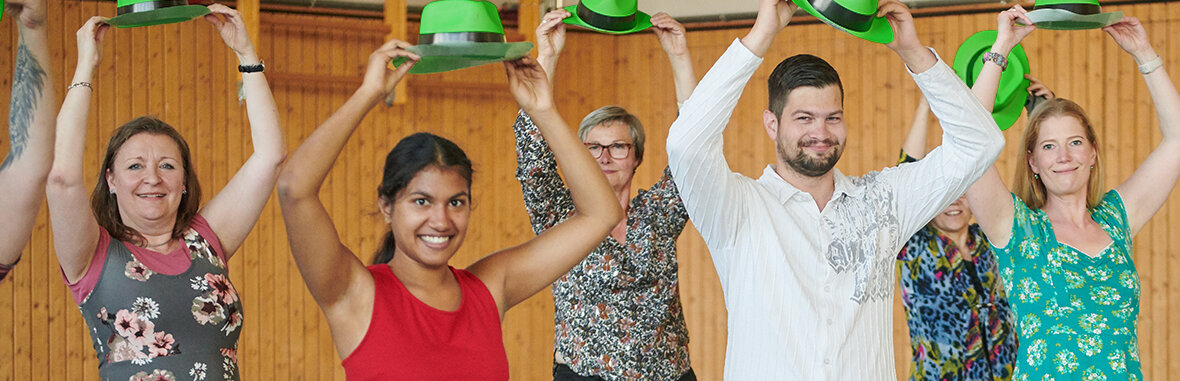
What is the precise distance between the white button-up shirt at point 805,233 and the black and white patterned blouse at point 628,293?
1.91 feet

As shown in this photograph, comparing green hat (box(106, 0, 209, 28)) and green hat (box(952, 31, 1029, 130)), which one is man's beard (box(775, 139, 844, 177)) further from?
green hat (box(106, 0, 209, 28))

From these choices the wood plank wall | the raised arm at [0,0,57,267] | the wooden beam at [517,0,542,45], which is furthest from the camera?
the wooden beam at [517,0,542,45]

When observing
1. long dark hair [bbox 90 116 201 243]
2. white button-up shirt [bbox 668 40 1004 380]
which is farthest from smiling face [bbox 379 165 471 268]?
long dark hair [bbox 90 116 201 243]

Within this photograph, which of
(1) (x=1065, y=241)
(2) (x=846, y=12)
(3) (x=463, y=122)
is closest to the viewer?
(2) (x=846, y=12)

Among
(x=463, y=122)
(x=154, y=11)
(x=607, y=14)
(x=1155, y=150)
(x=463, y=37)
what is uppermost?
(x=463, y=122)

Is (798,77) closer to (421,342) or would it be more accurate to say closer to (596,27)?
(596,27)

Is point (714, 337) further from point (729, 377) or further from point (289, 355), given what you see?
point (729, 377)

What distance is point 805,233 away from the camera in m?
2.17

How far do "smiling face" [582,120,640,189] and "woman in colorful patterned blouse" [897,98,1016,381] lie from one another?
2.83ft

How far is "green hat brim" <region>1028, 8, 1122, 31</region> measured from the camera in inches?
97.0

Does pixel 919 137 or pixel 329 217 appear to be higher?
pixel 919 137

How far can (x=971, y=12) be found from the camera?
560cm

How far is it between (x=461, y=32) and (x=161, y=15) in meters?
0.59

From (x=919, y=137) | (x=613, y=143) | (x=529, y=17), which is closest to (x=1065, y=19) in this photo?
(x=919, y=137)
